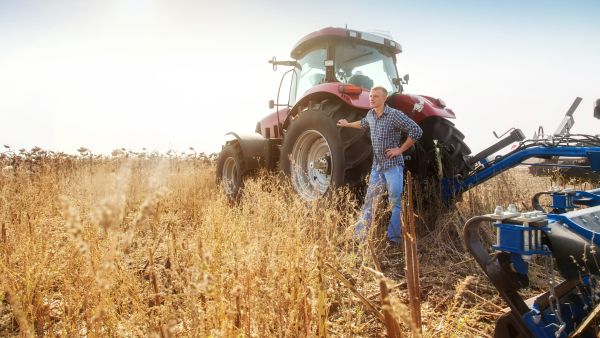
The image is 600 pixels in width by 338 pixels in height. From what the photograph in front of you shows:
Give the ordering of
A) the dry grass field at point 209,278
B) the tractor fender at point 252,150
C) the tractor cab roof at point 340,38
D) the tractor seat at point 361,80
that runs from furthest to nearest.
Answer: the tractor fender at point 252,150
the tractor seat at point 361,80
the tractor cab roof at point 340,38
the dry grass field at point 209,278

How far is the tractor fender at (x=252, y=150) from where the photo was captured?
469 cm

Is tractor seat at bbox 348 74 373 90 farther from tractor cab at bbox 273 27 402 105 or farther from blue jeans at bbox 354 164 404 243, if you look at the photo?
blue jeans at bbox 354 164 404 243

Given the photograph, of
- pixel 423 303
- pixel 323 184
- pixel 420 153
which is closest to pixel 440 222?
pixel 420 153

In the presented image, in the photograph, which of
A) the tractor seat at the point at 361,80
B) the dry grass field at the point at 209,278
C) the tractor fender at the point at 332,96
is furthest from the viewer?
the tractor seat at the point at 361,80

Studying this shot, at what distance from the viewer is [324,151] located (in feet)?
13.1

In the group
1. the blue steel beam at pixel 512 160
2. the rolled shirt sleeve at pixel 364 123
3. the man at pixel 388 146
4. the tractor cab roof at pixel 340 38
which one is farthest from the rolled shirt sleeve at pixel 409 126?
the tractor cab roof at pixel 340 38

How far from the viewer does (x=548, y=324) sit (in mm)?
1261

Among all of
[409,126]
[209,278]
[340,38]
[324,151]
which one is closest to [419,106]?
[409,126]

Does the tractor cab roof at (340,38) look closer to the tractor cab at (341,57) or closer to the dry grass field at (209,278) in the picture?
the tractor cab at (341,57)

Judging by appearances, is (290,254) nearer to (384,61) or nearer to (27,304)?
(27,304)

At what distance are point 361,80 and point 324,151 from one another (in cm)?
106

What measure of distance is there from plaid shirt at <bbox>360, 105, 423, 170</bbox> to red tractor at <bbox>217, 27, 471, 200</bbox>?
0.40 ft

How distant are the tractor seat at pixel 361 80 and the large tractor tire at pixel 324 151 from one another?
774 mm

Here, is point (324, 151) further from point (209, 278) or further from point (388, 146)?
point (209, 278)
